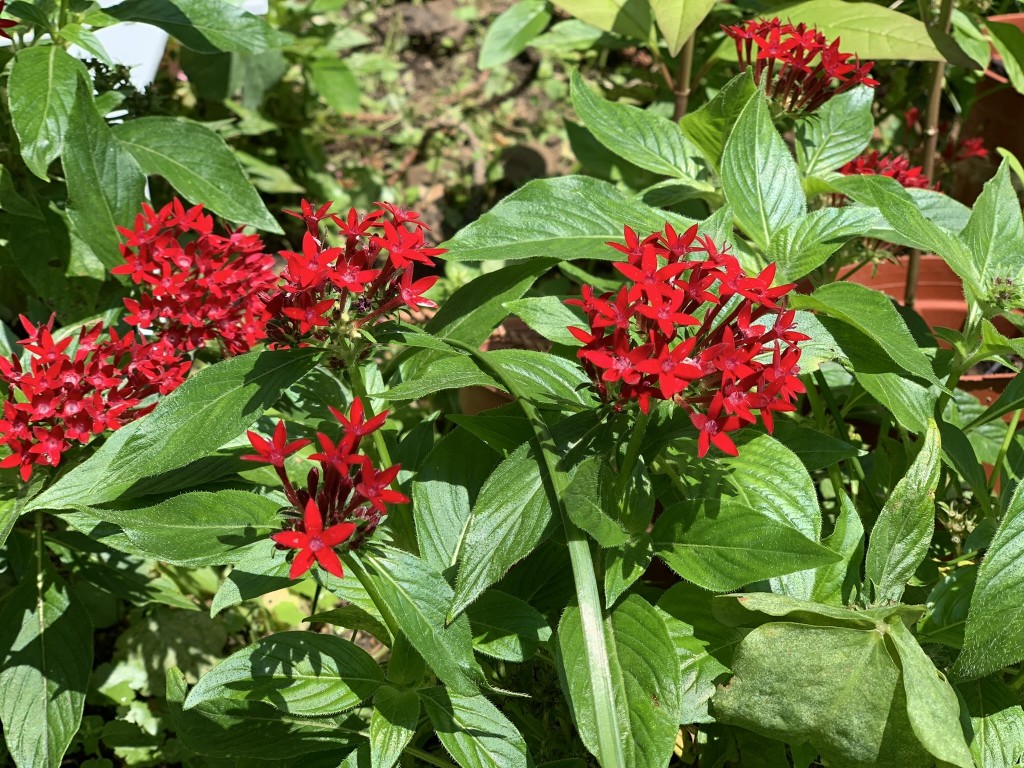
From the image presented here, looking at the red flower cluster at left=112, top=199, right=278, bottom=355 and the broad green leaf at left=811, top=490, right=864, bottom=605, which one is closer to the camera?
the broad green leaf at left=811, top=490, right=864, bottom=605

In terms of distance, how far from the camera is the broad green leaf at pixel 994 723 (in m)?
1.01

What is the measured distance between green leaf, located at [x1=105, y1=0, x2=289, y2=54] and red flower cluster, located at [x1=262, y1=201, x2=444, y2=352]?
67cm

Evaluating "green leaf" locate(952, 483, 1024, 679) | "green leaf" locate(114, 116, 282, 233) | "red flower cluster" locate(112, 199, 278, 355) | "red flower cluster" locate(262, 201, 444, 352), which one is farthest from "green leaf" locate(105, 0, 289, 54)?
"green leaf" locate(952, 483, 1024, 679)

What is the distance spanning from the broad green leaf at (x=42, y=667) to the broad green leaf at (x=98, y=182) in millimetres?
465

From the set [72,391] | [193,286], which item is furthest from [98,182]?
[72,391]

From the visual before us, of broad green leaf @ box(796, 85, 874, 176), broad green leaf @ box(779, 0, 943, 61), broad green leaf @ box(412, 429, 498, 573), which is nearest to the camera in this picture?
broad green leaf @ box(412, 429, 498, 573)

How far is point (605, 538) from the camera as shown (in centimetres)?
89

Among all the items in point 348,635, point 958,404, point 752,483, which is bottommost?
point 348,635

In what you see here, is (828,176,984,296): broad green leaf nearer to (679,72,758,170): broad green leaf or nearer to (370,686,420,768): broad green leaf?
(679,72,758,170): broad green leaf

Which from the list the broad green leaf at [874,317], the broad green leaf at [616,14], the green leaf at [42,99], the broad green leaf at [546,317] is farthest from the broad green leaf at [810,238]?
the green leaf at [42,99]

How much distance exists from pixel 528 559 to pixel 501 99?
2244mm

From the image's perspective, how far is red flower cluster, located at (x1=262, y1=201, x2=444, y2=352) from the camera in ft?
3.13

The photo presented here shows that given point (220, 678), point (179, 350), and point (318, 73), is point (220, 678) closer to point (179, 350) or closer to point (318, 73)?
point (179, 350)

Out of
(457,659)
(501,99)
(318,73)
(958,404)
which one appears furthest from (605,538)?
(501,99)
